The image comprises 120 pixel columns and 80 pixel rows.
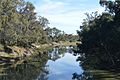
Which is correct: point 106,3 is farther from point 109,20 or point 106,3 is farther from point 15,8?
point 15,8

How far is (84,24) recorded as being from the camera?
161 meters

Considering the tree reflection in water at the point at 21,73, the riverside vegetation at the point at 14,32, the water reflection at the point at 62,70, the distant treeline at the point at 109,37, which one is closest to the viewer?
the tree reflection in water at the point at 21,73

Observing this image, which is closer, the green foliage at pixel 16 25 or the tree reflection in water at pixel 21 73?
the tree reflection in water at pixel 21 73

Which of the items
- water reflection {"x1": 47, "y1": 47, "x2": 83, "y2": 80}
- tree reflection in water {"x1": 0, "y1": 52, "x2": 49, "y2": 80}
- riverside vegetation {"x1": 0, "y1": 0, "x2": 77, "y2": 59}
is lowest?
water reflection {"x1": 47, "y1": 47, "x2": 83, "y2": 80}

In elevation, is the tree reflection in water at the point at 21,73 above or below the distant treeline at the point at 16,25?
below

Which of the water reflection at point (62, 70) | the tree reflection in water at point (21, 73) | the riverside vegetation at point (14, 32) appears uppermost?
the riverside vegetation at point (14, 32)

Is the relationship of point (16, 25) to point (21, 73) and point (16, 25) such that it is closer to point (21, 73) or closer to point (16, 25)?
point (16, 25)

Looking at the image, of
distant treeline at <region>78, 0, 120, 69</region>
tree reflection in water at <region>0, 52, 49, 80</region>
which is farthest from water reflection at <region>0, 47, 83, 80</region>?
distant treeline at <region>78, 0, 120, 69</region>

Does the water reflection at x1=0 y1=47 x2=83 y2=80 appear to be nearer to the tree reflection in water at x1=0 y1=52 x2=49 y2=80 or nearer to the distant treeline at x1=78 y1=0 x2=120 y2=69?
the tree reflection in water at x1=0 y1=52 x2=49 y2=80

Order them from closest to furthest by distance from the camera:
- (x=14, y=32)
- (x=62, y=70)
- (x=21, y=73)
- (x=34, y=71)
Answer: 1. (x=21, y=73)
2. (x=34, y=71)
3. (x=62, y=70)
4. (x=14, y=32)

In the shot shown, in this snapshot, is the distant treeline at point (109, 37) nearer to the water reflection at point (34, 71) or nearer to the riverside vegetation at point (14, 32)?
the water reflection at point (34, 71)

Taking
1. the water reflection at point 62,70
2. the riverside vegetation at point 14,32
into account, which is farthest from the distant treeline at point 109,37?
the riverside vegetation at point 14,32

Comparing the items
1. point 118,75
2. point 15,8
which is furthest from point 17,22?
point 118,75

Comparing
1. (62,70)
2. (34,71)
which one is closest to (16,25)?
(62,70)
